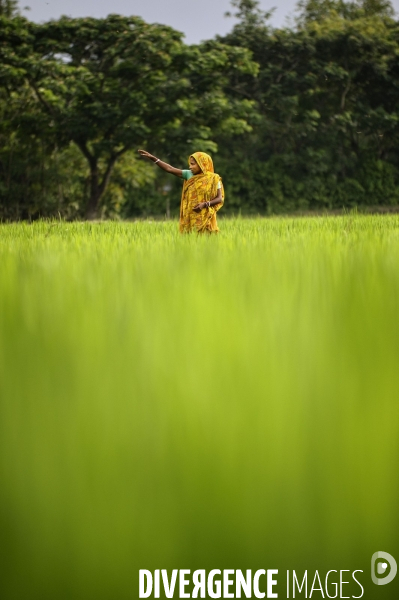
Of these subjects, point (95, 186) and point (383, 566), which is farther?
point (95, 186)

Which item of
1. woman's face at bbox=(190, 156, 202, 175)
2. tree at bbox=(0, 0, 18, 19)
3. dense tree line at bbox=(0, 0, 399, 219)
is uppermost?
tree at bbox=(0, 0, 18, 19)

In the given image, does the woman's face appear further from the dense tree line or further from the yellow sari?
the dense tree line

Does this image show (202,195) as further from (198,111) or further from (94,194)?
(94,194)

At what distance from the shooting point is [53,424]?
44.0 inches

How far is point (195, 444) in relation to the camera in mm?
1015

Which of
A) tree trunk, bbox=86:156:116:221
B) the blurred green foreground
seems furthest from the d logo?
tree trunk, bbox=86:156:116:221

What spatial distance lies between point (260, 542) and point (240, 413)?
250mm

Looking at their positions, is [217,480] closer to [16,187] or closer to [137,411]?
[137,411]

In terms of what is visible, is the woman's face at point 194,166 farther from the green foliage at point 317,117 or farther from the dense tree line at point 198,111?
the green foliage at point 317,117

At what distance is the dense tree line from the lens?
18578mm

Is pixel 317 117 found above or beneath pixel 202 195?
above

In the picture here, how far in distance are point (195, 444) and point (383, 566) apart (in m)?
0.30

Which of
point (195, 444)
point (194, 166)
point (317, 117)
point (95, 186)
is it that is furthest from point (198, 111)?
point (195, 444)

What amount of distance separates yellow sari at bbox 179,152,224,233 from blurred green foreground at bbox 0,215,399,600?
5154 mm
